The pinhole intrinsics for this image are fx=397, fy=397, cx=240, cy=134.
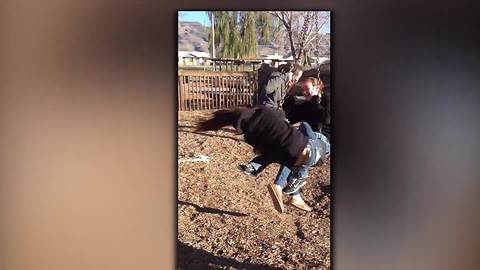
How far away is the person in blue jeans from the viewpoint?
1.86m

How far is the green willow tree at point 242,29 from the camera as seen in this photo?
186 cm

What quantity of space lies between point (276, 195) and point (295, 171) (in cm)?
14

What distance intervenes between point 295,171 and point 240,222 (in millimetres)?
353

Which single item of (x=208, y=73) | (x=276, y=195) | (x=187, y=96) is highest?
(x=208, y=73)

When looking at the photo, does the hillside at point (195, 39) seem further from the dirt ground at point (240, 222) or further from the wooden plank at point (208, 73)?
the dirt ground at point (240, 222)

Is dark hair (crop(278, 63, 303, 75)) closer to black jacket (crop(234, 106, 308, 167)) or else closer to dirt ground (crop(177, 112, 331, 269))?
black jacket (crop(234, 106, 308, 167))

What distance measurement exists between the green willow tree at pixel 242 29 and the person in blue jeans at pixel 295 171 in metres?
0.44

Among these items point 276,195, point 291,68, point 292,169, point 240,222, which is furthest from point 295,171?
point 291,68

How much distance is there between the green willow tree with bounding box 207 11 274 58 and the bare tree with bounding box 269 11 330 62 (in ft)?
0.24

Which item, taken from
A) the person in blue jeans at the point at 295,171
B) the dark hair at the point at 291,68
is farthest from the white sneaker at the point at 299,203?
the dark hair at the point at 291,68

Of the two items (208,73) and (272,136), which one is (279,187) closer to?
(272,136)

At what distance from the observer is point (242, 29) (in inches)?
73.2

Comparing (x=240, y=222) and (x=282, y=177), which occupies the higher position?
(x=282, y=177)
